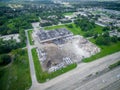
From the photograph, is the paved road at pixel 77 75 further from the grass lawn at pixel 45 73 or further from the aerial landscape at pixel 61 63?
the grass lawn at pixel 45 73

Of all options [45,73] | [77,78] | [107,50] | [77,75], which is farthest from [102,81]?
[107,50]

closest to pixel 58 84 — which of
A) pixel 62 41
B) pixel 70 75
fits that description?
pixel 70 75

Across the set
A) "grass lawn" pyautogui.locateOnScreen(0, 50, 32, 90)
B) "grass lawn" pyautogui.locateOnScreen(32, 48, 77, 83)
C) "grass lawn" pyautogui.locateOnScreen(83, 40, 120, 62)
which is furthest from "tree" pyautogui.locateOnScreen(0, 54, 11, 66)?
"grass lawn" pyautogui.locateOnScreen(83, 40, 120, 62)

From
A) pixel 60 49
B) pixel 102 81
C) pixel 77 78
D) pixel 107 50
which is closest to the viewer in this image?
pixel 102 81

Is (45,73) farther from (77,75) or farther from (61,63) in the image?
(77,75)

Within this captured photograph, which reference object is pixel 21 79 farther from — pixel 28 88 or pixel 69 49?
pixel 69 49
